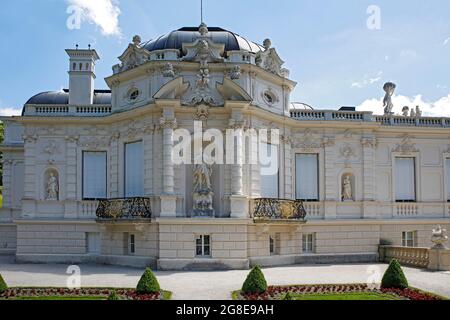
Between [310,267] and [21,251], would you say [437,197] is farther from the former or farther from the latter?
[21,251]

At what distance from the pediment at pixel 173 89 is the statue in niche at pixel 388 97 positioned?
1282cm

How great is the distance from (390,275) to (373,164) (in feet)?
42.3

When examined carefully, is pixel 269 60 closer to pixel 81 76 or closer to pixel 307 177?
pixel 307 177

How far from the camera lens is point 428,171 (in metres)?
31.0

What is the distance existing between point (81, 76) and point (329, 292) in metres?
21.0

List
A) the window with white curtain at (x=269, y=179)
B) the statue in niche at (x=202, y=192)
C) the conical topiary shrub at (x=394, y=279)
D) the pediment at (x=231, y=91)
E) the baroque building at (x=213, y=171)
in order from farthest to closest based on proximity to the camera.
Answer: the window with white curtain at (x=269, y=179)
the pediment at (x=231, y=91)
the baroque building at (x=213, y=171)
the statue in niche at (x=202, y=192)
the conical topiary shrub at (x=394, y=279)

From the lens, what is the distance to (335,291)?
712 inches

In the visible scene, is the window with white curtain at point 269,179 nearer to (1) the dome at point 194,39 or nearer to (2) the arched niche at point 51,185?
(1) the dome at point 194,39

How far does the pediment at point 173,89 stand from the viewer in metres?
25.2

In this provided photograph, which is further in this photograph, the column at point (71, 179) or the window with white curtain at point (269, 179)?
the column at point (71, 179)

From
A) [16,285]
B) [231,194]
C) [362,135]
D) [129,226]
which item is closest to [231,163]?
[231,194]

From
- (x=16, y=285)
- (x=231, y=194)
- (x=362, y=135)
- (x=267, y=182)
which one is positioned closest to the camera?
(x=16, y=285)

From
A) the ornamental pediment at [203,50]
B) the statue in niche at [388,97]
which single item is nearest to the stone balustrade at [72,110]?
the ornamental pediment at [203,50]

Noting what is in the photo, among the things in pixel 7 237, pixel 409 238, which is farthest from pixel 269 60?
pixel 7 237
